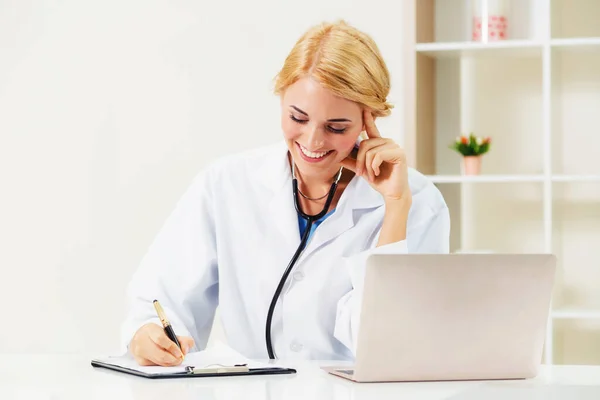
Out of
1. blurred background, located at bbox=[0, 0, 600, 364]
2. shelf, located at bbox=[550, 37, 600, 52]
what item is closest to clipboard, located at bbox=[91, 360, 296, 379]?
blurred background, located at bbox=[0, 0, 600, 364]

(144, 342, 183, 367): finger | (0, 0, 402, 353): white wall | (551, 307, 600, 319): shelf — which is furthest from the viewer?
(0, 0, 402, 353): white wall

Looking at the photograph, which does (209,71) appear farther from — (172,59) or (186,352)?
(186,352)

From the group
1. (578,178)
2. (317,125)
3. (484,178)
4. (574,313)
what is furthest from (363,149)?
(574,313)

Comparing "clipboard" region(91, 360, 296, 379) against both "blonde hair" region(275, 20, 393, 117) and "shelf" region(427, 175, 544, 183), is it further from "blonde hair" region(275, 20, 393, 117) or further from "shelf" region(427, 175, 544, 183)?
"shelf" region(427, 175, 544, 183)

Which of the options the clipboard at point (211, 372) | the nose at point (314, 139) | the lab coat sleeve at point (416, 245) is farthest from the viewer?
the nose at point (314, 139)

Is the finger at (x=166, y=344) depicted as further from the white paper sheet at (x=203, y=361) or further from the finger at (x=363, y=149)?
the finger at (x=363, y=149)

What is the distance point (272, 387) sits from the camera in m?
1.43

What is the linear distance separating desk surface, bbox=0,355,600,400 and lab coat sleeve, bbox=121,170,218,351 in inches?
19.7

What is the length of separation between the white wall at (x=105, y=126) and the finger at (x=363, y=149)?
1.64 metres

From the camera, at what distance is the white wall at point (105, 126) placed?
3.83m

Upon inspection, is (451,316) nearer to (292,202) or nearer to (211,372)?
(211,372)

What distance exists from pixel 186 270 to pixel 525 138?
184 centimetres

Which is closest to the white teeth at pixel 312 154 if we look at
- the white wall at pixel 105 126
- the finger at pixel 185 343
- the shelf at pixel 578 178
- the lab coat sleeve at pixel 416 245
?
the lab coat sleeve at pixel 416 245

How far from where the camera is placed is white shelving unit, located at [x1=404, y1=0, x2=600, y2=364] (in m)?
3.46
